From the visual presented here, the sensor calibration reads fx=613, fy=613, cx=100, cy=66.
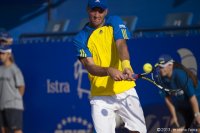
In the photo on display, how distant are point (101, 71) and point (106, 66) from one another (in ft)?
0.93

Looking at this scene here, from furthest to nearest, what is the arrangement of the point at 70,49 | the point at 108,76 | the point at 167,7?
1. the point at 167,7
2. the point at 70,49
3. the point at 108,76

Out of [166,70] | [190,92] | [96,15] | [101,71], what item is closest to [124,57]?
[101,71]

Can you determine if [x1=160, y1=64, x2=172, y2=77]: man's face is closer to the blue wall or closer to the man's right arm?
the man's right arm

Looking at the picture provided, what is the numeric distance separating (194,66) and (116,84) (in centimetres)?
295

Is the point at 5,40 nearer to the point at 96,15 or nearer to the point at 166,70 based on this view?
the point at 166,70

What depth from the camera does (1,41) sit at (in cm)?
1102

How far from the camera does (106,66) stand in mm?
6164

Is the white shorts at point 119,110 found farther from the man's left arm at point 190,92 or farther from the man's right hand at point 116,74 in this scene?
the man's left arm at point 190,92

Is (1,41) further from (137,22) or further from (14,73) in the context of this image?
(137,22)

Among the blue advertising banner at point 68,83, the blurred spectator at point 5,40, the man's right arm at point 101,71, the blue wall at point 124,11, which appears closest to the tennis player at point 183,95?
the blue advertising banner at point 68,83

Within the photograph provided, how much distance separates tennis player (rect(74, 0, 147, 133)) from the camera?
6.09 metres

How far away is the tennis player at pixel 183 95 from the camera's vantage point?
8.48 meters

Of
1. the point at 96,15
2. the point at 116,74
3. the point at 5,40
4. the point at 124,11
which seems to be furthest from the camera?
the point at 124,11

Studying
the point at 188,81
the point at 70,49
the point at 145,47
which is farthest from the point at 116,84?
the point at 70,49
